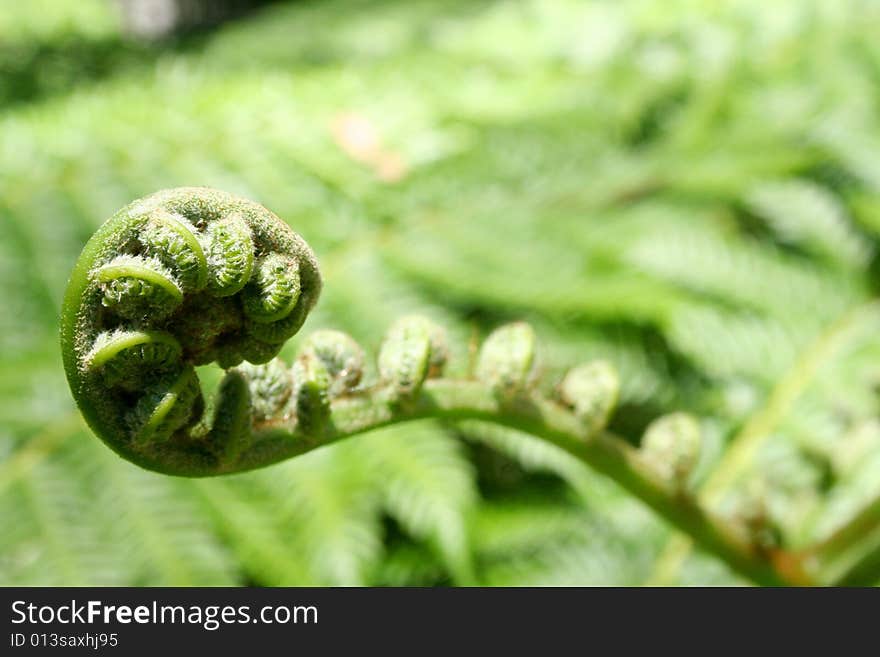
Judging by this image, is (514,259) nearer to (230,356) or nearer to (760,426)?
(760,426)

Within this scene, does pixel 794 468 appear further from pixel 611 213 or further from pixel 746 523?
pixel 611 213

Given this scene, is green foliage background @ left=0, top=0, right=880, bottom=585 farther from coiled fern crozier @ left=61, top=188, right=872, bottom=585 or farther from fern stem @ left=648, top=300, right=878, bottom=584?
coiled fern crozier @ left=61, top=188, right=872, bottom=585

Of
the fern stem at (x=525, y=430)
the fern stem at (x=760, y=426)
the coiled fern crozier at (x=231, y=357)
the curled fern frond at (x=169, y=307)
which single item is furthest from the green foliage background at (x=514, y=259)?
the curled fern frond at (x=169, y=307)

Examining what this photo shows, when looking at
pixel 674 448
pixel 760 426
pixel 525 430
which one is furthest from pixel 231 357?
pixel 760 426

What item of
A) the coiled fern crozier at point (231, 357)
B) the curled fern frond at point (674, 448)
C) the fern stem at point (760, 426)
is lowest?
the fern stem at point (760, 426)

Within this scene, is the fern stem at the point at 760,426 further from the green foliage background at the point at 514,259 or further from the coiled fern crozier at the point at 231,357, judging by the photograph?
the coiled fern crozier at the point at 231,357

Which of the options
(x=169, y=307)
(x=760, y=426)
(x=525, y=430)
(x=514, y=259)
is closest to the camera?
(x=169, y=307)

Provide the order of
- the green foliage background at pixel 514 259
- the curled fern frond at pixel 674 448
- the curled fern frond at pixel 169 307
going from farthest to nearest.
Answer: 1. the green foliage background at pixel 514 259
2. the curled fern frond at pixel 674 448
3. the curled fern frond at pixel 169 307

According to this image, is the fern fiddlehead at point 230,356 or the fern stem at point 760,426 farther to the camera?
the fern stem at point 760,426
